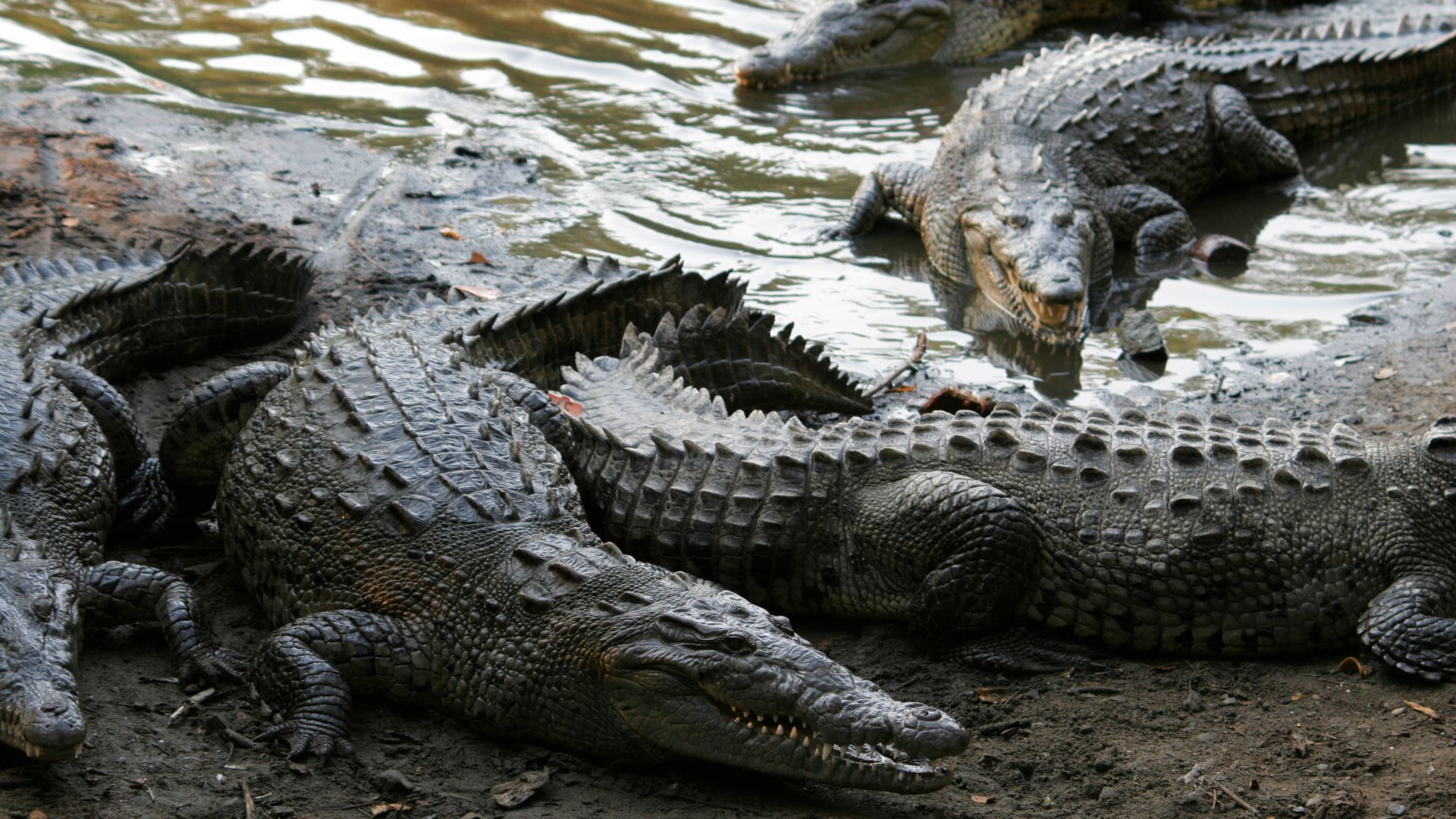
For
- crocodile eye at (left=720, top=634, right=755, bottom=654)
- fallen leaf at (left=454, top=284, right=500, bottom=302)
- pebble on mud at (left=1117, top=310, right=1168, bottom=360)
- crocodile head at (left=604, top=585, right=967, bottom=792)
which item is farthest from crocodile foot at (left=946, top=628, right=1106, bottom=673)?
fallen leaf at (left=454, top=284, right=500, bottom=302)

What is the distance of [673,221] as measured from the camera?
804 centimetres

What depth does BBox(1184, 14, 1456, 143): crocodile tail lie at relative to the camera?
30.2 feet

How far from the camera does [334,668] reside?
150 inches

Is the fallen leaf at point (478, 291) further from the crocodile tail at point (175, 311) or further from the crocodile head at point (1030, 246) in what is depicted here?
the crocodile head at point (1030, 246)

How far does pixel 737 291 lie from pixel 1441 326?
3.40m

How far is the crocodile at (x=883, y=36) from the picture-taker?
10578 millimetres

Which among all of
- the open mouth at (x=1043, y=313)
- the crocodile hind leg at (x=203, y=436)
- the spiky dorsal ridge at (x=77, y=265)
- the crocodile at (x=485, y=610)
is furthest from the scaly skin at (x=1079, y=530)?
the spiky dorsal ridge at (x=77, y=265)

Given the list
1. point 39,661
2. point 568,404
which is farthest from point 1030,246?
point 39,661

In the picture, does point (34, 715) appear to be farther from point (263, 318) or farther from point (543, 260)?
point (543, 260)

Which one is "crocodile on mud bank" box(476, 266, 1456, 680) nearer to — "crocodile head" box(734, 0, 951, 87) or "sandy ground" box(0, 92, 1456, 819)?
"sandy ground" box(0, 92, 1456, 819)

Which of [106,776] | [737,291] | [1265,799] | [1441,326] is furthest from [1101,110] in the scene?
[106,776]

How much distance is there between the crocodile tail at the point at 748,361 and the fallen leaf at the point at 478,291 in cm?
99

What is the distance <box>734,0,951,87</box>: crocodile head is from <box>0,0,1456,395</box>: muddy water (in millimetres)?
173

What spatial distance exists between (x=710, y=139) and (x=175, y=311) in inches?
173
